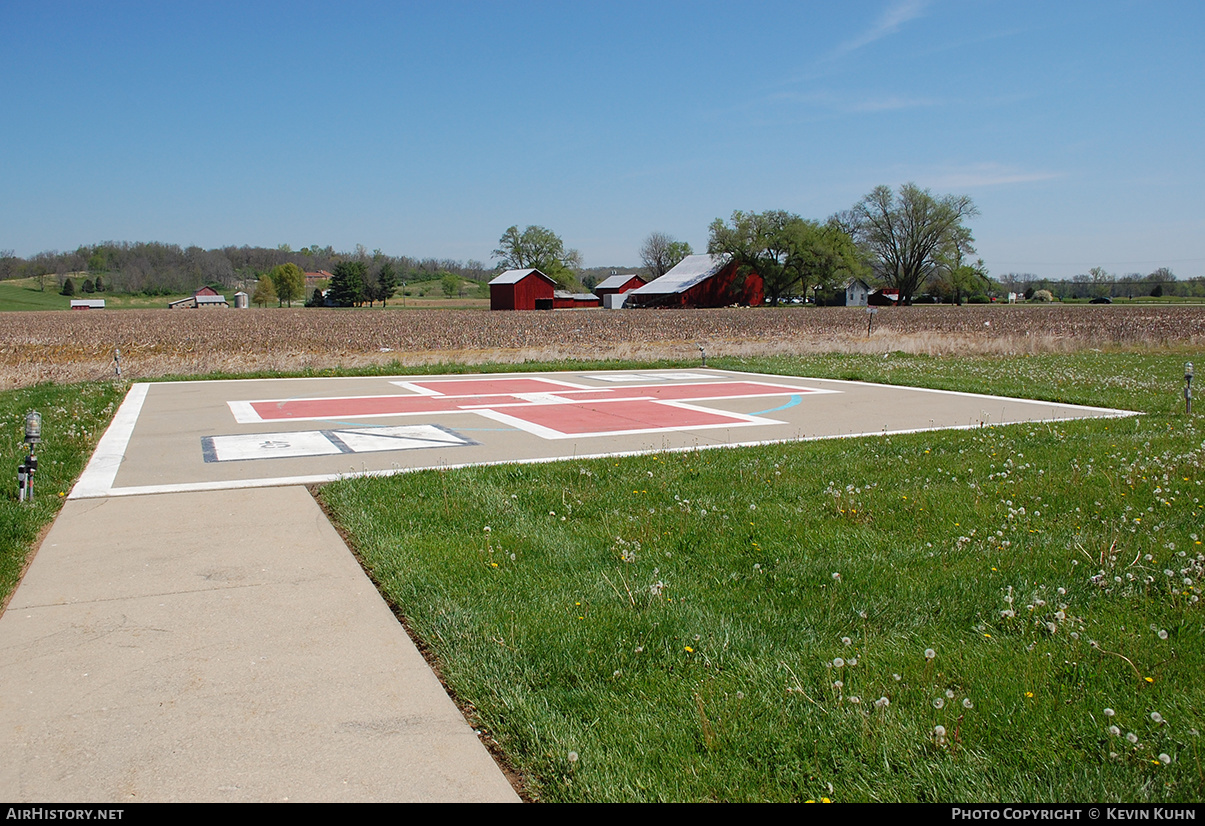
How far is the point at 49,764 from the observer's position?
3.16m

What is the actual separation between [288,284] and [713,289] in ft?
234

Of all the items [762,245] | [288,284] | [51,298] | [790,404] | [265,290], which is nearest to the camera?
[790,404]

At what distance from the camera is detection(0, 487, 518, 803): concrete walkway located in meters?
3.07

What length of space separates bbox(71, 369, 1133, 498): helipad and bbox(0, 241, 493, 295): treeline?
416ft

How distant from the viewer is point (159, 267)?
154 meters

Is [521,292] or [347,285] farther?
[347,285]

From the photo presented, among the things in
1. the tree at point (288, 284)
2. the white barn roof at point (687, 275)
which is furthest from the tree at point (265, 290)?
the white barn roof at point (687, 275)

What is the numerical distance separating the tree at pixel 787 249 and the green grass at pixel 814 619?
79691 millimetres

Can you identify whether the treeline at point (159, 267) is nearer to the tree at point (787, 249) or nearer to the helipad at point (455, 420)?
the tree at point (787, 249)

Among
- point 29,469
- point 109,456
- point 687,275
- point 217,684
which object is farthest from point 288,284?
point 217,684

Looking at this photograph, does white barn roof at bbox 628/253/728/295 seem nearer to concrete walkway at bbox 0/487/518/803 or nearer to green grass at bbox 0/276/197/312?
green grass at bbox 0/276/197/312

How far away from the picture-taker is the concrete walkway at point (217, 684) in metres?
3.07

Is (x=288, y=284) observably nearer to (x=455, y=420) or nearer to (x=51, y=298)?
(x=51, y=298)

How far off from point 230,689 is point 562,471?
4.76 metres
